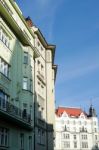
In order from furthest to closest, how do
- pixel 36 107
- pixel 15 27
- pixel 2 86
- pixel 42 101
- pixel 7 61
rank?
pixel 42 101
pixel 36 107
pixel 15 27
pixel 7 61
pixel 2 86

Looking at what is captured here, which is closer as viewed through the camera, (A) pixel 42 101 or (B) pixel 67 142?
(A) pixel 42 101

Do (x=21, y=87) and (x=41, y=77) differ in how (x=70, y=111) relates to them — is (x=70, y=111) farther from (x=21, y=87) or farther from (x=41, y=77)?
(x=21, y=87)

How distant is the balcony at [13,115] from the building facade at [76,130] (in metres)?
96.2

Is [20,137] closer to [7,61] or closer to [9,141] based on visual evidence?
[9,141]

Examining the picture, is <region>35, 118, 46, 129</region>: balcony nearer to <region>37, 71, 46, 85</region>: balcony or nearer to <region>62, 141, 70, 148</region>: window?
<region>37, 71, 46, 85</region>: balcony

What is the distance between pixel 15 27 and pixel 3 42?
316 cm

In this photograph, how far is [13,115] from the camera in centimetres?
2653

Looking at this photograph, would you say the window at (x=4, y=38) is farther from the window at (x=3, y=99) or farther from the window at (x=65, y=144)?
the window at (x=65, y=144)

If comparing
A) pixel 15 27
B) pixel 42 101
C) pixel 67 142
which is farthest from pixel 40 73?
pixel 67 142

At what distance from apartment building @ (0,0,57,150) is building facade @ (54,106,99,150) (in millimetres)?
87229

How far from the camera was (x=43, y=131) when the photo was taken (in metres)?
39.6

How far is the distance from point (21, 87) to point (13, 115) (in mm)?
6860

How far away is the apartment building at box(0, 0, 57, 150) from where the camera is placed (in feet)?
93.4

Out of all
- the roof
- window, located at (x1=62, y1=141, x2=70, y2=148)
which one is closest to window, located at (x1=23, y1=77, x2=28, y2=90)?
window, located at (x1=62, y1=141, x2=70, y2=148)
